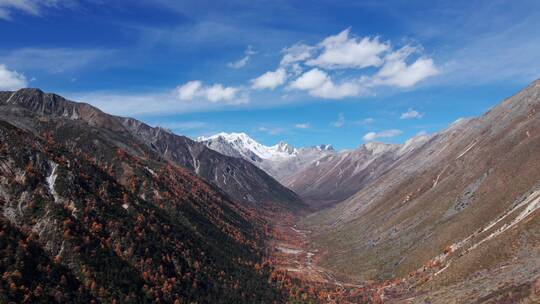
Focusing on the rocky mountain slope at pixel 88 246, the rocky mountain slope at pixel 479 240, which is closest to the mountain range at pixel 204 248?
the rocky mountain slope at pixel 88 246

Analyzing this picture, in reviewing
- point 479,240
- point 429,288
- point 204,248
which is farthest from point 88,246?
point 479,240

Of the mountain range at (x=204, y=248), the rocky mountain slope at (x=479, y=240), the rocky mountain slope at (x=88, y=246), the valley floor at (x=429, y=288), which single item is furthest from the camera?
the rocky mountain slope at (x=88, y=246)

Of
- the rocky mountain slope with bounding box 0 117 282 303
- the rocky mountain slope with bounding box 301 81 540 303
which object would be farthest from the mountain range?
the rocky mountain slope with bounding box 301 81 540 303

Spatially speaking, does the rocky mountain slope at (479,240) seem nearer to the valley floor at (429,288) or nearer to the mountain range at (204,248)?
the valley floor at (429,288)

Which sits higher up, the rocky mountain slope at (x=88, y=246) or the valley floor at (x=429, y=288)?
the rocky mountain slope at (x=88, y=246)

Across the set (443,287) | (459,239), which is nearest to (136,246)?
(443,287)

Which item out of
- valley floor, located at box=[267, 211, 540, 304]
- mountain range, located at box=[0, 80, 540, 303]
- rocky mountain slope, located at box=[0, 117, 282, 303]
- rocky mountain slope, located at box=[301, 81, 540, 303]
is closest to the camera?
valley floor, located at box=[267, 211, 540, 304]

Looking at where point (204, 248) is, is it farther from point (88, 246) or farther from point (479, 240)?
point (479, 240)

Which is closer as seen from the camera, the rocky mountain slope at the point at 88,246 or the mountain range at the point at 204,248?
the mountain range at the point at 204,248

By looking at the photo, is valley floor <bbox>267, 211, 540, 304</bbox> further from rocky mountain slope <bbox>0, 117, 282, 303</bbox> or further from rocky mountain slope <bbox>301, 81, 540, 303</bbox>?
rocky mountain slope <bbox>0, 117, 282, 303</bbox>

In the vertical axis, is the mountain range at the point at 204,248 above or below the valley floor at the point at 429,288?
above

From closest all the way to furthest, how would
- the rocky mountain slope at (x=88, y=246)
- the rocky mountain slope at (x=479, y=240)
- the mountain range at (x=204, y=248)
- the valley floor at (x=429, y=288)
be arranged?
the valley floor at (x=429, y=288) → the rocky mountain slope at (x=479, y=240) → the mountain range at (x=204, y=248) → the rocky mountain slope at (x=88, y=246)

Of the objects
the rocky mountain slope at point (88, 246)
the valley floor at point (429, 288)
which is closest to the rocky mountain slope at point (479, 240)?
the valley floor at point (429, 288)
